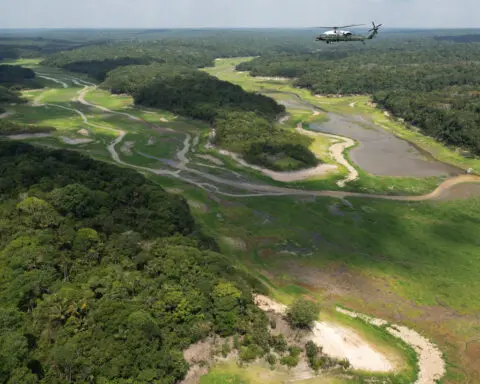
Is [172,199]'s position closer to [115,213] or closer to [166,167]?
[115,213]

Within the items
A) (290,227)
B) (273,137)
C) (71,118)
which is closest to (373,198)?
(290,227)

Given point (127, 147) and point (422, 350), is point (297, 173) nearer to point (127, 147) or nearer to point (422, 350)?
point (127, 147)

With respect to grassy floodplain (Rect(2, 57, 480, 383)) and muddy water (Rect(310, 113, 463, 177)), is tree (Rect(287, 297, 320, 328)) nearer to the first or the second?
grassy floodplain (Rect(2, 57, 480, 383))

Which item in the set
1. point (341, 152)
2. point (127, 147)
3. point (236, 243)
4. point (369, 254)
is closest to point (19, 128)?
point (127, 147)

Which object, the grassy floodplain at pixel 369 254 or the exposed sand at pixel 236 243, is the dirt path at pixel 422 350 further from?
the exposed sand at pixel 236 243

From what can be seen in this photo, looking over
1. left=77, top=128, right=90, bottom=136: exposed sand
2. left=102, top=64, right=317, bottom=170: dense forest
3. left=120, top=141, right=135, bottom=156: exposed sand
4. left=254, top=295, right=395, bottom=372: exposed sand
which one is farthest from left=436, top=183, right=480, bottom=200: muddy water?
left=77, top=128, right=90, bottom=136: exposed sand
